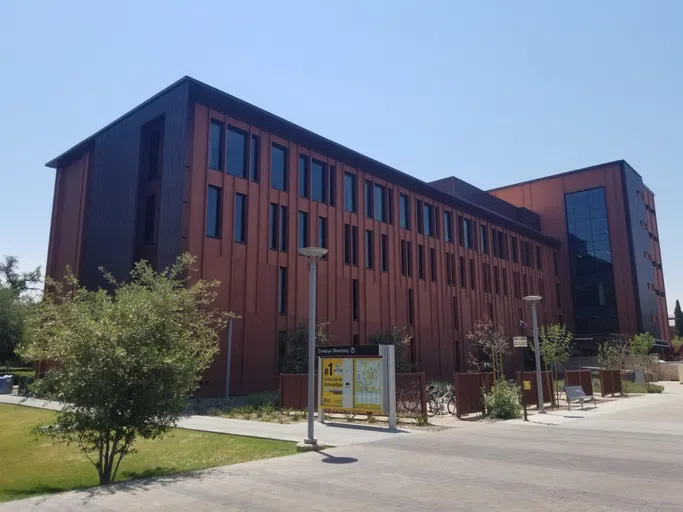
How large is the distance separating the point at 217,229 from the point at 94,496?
20061 millimetres

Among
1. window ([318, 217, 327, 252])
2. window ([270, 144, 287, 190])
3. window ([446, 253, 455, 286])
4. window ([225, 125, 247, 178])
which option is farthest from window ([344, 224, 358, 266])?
window ([446, 253, 455, 286])

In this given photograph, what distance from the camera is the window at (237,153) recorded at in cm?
2895

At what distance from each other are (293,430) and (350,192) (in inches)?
913

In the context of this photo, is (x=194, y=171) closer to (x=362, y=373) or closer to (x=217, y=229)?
(x=217, y=229)

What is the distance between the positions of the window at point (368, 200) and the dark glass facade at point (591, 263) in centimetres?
3442

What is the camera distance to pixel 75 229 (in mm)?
34344

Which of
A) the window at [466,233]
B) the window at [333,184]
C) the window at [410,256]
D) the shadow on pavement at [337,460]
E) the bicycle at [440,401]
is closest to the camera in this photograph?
the shadow on pavement at [337,460]

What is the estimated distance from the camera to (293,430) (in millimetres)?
15359

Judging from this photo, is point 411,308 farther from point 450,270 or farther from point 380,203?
point 380,203

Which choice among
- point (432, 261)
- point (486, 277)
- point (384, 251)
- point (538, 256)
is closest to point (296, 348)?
point (384, 251)

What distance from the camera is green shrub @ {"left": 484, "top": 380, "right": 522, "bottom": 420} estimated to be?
743 inches

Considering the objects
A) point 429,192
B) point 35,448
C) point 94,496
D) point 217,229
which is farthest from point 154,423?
point 429,192

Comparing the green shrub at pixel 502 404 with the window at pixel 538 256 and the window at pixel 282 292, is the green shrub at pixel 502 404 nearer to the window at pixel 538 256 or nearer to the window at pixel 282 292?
the window at pixel 282 292

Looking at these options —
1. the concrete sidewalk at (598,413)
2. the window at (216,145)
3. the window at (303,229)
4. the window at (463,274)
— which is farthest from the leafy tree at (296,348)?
the window at (463,274)
